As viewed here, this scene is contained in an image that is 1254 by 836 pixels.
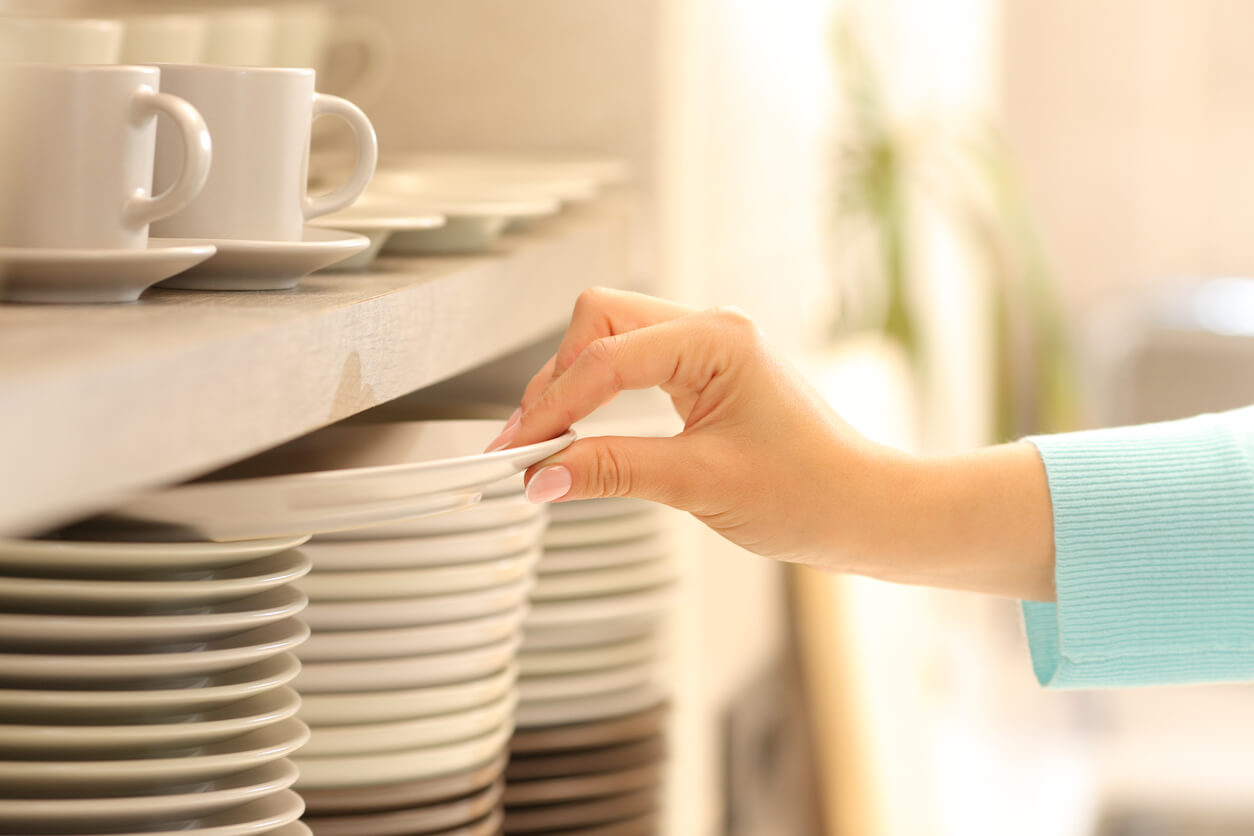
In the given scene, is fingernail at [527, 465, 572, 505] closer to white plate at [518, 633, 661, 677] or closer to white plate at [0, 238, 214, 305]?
white plate at [0, 238, 214, 305]

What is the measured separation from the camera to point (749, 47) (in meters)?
1.56

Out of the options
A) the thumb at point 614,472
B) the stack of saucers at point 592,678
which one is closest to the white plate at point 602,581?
the stack of saucers at point 592,678

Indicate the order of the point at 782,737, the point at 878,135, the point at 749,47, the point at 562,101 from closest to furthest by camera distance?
the point at 562,101, the point at 749,47, the point at 782,737, the point at 878,135

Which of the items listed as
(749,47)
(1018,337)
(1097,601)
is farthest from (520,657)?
(1018,337)

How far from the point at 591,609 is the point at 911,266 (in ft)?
5.24

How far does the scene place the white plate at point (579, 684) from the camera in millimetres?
884

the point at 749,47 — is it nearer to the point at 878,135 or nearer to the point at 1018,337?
the point at 878,135

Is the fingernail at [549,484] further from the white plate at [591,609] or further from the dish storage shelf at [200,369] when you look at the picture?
the white plate at [591,609]

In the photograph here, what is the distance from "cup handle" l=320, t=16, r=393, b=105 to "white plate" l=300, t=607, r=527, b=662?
61cm

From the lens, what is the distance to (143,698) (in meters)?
0.47

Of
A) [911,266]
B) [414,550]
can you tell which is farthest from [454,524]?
[911,266]

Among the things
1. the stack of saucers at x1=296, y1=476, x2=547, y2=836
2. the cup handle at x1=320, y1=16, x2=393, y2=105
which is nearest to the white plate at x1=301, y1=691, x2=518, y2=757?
the stack of saucers at x1=296, y1=476, x2=547, y2=836

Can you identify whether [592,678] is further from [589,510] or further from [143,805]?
[143,805]

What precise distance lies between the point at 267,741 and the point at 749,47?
1.20m
